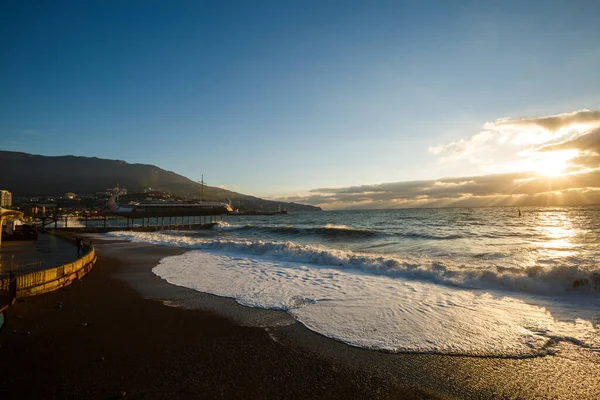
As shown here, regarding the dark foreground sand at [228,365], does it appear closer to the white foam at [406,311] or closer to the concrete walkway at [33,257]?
the white foam at [406,311]

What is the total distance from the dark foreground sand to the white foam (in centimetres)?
51

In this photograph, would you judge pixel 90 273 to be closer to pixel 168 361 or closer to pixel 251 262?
pixel 251 262

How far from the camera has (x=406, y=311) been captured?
788 centimetres

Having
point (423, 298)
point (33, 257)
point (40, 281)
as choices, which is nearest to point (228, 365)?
point (423, 298)

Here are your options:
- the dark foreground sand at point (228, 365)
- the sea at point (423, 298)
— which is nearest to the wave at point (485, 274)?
the sea at point (423, 298)

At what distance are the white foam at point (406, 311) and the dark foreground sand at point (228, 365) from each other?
1.69 ft

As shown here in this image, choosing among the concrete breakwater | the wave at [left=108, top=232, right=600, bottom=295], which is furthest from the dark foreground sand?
the wave at [left=108, top=232, right=600, bottom=295]

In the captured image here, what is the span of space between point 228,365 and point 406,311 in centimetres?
474

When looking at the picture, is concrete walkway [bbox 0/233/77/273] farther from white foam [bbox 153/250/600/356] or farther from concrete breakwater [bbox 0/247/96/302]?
white foam [bbox 153/250/600/356]

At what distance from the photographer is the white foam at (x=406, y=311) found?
5.98m

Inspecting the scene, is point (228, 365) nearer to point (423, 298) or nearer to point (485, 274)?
point (423, 298)

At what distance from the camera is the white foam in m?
5.98

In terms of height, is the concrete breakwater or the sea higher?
the concrete breakwater

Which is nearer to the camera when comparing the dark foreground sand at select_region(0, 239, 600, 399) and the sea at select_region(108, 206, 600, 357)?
the dark foreground sand at select_region(0, 239, 600, 399)
